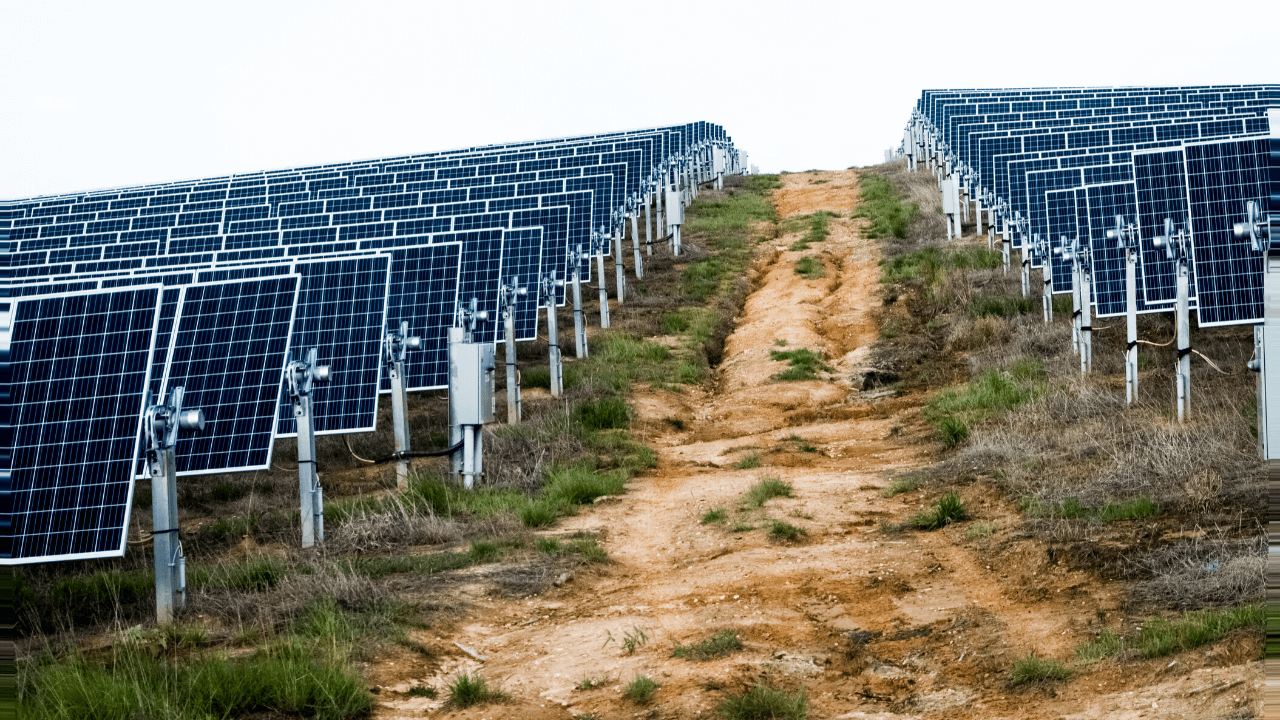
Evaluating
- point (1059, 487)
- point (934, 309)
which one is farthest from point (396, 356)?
point (934, 309)

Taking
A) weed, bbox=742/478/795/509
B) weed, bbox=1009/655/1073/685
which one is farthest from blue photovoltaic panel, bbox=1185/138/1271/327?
weed, bbox=1009/655/1073/685

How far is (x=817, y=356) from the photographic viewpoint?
2259 cm

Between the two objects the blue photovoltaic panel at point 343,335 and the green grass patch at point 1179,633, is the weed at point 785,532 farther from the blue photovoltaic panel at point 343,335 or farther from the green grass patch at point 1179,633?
the blue photovoltaic panel at point 343,335

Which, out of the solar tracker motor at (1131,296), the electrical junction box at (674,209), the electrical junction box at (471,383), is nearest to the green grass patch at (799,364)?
the solar tracker motor at (1131,296)

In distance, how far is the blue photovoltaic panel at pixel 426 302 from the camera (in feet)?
53.7

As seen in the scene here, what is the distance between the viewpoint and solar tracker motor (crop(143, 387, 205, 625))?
9.15 meters

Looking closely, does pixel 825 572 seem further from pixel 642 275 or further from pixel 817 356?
pixel 642 275

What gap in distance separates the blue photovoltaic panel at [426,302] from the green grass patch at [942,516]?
23.2 feet

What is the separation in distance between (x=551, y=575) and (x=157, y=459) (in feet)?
11.0

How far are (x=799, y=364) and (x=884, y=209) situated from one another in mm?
18343

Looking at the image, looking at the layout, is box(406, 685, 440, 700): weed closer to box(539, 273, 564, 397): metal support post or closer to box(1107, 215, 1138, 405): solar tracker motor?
box(1107, 215, 1138, 405): solar tracker motor

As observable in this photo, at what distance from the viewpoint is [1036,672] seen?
712cm

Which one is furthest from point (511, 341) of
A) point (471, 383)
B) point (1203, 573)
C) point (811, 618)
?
point (1203, 573)

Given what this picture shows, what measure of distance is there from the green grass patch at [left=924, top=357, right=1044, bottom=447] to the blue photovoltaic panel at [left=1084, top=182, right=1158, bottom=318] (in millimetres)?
1334
